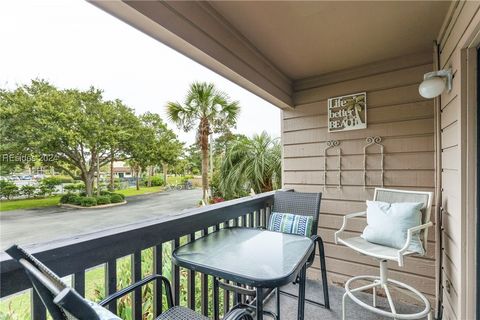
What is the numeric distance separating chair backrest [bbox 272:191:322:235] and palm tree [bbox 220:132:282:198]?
230 cm

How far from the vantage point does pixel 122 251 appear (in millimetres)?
1046

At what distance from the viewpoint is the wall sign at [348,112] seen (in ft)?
7.84

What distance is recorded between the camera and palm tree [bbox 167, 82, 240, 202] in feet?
19.8

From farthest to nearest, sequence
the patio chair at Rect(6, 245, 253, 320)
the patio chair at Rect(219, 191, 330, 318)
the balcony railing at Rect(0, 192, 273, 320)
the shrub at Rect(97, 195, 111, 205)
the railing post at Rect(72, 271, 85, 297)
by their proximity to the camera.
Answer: the shrub at Rect(97, 195, 111, 205)
the patio chair at Rect(219, 191, 330, 318)
the railing post at Rect(72, 271, 85, 297)
the balcony railing at Rect(0, 192, 273, 320)
the patio chair at Rect(6, 245, 253, 320)

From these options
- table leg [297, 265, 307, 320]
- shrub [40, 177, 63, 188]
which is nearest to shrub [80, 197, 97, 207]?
shrub [40, 177, 63, 188]

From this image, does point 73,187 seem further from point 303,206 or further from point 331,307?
point 331,307

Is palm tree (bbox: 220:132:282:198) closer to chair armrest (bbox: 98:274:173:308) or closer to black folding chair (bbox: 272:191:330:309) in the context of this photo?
black folding chair (bbox: 272:191:330:309)

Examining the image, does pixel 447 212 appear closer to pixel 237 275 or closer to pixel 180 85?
pixel 237 275

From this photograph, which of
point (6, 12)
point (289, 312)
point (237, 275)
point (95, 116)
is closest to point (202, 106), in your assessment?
point (95, 116)

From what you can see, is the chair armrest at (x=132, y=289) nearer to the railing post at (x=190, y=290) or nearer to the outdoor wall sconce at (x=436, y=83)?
the railing post at (x=190, y=290)

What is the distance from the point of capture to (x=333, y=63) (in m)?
2.32

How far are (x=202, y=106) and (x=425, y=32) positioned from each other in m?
5.08

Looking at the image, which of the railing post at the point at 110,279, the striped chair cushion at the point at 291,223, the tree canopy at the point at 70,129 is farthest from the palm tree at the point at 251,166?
the railing post at the point at 110,279

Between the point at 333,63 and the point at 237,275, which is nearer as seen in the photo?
the point at 237,275
